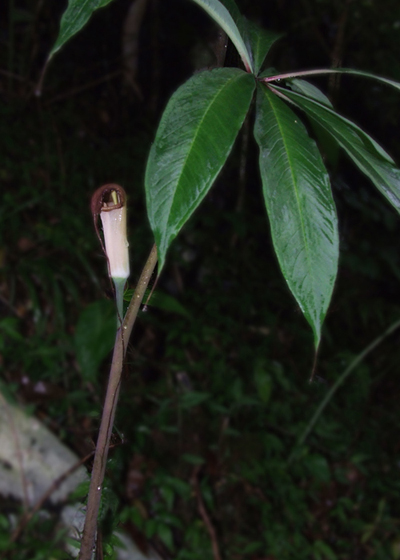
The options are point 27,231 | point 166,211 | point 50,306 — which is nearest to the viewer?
point 166,211

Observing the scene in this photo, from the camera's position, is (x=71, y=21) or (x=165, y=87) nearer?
(x=71, y=21)

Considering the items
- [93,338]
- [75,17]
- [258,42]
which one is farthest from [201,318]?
[75,17]

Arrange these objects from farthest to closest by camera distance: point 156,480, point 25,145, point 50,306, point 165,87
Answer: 1. point 165,87
2. point 25,145
3. point 50,306
4. point 156,480

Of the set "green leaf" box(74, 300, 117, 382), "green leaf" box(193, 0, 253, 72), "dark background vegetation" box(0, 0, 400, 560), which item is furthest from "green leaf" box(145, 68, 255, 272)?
"green leaf" box(74, 300, 117, 382)

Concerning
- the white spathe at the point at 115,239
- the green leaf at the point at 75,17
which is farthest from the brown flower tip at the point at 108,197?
the green leaf at the point at 75,17

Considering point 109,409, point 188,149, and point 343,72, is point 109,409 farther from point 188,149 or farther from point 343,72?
point 343,72

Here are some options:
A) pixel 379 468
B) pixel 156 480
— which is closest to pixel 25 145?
pixel 156 480

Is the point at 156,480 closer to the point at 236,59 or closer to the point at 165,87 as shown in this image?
the point at 236,59

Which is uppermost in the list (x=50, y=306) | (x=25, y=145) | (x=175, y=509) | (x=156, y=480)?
(x=25, y=145)
